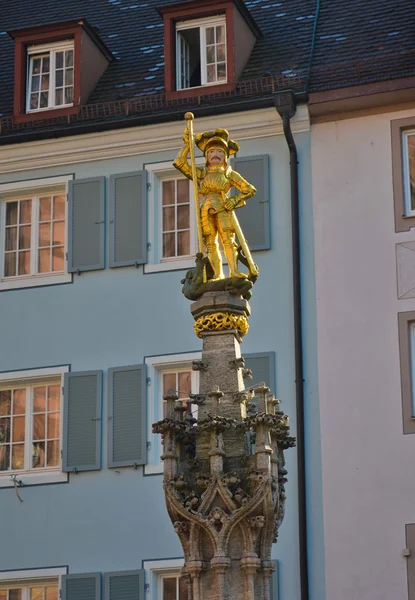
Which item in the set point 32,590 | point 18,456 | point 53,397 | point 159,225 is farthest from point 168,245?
point 32,590

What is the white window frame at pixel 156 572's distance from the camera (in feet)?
73.3

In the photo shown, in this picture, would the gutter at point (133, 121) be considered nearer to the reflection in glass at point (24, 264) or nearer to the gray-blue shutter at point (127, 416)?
the reflection in glass at point (24, 264)

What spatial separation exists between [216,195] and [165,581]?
27.3 feet

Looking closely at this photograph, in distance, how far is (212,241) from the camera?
15.5 metres

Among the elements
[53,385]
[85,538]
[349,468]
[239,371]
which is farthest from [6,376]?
[239,371]

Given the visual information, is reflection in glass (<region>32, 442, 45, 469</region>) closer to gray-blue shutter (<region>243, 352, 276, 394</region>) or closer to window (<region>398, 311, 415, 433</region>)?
gray-blue shutter (<region>243, 352, 276, 394</region>)

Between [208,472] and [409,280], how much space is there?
8948 millimetres

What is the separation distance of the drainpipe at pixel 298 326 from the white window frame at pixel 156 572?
167 centimetres

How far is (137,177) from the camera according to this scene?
80.3ft

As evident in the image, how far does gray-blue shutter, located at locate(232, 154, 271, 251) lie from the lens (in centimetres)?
2342

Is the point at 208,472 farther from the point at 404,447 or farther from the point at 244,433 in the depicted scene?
the point at 404,447

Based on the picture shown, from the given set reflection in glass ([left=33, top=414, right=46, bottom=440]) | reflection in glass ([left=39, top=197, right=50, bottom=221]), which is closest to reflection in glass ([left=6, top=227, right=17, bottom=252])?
reflection in glass ([left=39, top=197, right=50, bottom=221])

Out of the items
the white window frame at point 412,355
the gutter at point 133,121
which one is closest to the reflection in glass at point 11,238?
the gutter at point 133,121

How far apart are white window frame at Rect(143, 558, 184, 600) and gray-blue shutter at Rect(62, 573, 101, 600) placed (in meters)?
0.67
